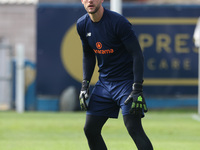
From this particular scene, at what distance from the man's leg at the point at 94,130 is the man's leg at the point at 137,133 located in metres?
0.42

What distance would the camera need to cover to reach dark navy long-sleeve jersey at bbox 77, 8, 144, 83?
605 centimetres

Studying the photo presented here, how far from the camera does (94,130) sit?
6355 mm

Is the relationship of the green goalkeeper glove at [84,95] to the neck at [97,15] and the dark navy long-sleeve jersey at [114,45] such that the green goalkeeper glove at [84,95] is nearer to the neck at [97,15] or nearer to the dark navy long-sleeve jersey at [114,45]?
the dark navy long-sleeve jersey at [114,45]

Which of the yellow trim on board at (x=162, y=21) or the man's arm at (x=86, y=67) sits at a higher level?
the yellow trim on board at (x=162, y=21)

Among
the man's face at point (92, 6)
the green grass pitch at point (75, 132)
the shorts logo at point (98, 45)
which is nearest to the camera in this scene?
the man's face at point (92, 6)

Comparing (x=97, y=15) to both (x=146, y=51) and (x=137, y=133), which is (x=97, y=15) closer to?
(x=137, y=133)

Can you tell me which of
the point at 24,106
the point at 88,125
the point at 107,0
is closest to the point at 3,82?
the point at 24,106

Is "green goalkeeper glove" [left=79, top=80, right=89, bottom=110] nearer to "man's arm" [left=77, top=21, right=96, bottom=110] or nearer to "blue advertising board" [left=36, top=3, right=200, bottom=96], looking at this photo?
"man's arm" [left=77, top=21, right=96, bottom=110]

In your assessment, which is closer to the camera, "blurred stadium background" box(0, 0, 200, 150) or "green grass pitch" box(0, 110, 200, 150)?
"green grass pitch" box(0, 110, 200, 150)

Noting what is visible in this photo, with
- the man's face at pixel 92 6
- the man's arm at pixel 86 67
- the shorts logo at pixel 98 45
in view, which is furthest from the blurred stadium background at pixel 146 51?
the man's face at pixel 92 6

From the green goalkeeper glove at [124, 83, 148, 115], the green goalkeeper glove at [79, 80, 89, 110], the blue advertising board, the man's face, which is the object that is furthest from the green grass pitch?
the man's face

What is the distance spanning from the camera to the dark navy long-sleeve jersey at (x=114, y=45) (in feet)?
19.9

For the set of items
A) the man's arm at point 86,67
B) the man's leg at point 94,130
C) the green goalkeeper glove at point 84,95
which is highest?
the man's arm at point 86,67

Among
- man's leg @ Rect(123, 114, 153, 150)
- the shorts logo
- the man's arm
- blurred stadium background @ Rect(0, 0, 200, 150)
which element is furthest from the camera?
blurred stadium background @ Rect(0, 0, 200, 150)
